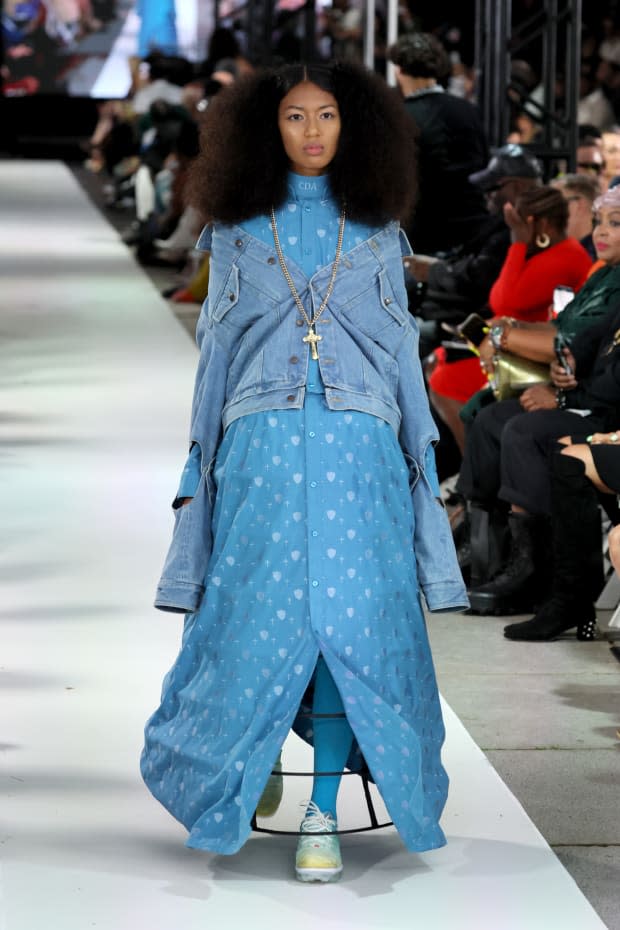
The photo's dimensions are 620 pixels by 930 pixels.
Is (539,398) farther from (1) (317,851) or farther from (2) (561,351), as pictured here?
(1) (317,851)

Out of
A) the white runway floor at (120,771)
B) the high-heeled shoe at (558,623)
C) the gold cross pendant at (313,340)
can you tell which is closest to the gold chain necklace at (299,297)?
the gold cross pendant at (313,340)

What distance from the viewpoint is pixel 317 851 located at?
2.74m

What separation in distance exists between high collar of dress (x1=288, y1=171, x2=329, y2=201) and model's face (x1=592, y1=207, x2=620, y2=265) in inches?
70.3

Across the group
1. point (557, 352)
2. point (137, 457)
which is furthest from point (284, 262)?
point (137, 457)

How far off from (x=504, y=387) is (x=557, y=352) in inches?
10.9

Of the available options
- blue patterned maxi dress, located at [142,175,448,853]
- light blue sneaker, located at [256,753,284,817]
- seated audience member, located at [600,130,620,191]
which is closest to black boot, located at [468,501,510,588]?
light blue sneaker, located at [256,753,284,817]

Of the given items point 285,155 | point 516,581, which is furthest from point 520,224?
point 285,155

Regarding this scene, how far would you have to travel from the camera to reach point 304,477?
→ 2717 millimetres

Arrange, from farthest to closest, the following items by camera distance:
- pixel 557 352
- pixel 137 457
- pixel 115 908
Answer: pixel 137 457
pixel 557 352
pixel 115 908

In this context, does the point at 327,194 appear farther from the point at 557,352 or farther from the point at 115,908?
the point at 557,352

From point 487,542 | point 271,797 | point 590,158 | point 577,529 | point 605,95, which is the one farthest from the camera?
point 605,95

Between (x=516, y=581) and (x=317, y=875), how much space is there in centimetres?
185

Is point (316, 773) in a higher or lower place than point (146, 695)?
higher

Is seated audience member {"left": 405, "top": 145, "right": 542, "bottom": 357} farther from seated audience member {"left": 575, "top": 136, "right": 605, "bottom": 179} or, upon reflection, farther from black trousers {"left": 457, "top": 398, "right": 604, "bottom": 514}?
seated audience member {"left": 575, "top": 136, "right": 605, "bottom": 179}
